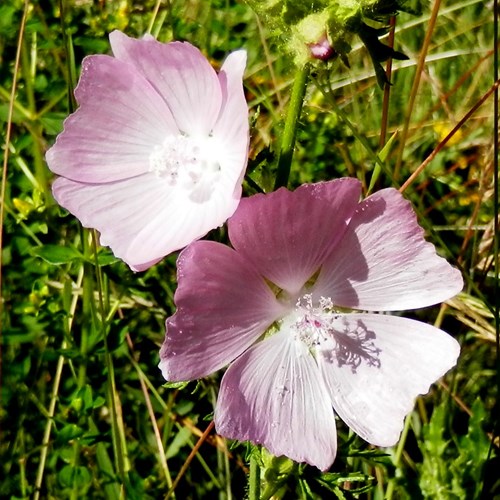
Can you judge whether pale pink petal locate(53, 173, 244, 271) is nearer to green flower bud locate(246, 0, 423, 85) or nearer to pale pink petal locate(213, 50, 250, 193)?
pale pink petal locate(213, 50, 250, 193)

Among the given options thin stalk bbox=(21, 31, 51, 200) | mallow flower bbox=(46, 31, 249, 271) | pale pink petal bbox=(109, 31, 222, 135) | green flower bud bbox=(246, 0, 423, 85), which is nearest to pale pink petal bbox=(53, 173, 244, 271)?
mallow flower bbox=(46, 31, 249, 271)

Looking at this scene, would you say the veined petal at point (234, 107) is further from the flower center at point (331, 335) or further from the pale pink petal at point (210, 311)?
the flower center at point (331, 335)

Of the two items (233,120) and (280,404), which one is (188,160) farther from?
(280,404)

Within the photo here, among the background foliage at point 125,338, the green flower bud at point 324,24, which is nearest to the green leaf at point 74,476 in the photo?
the background foliage at point 125,338

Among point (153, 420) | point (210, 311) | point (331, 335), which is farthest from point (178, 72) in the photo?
point (153, 420)

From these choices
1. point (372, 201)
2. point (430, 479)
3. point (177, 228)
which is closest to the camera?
point (372, 201)

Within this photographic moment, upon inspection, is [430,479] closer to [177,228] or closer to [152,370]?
[152,370]

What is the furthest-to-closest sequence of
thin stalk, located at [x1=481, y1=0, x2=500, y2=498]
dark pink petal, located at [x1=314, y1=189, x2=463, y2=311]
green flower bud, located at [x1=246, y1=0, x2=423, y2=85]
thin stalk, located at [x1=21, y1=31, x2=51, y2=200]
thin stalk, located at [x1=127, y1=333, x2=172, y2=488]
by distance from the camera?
thin stalk, located at [x1=21, y1=31, x2=51, y2=200]
thin stalk, located at [x1=127, y1=333, x2=172, y2=488]
thin stalk, located at [x1=481, y1=0, x2=500, y2=498]
dark pink petal, located at [x1=314, y1=189, x2=463, y2=311]
green flower bud, located at [x1=246, y1=0, x2=423, y2=85]

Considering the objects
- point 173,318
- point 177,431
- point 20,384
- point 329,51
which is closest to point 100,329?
point 20,384
